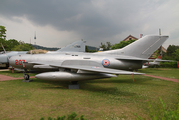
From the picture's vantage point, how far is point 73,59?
27.6 ft

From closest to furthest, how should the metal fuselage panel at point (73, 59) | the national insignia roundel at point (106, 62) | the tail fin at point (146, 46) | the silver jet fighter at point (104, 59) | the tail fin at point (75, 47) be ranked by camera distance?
1. the silver jet fighter at point (104, 59)
2. the metal fuselage panel at point (73, 59)
3. the national insignia roundel at point (106, 62)
4. the tail fin at point (146, 46)
5. the tail fin at point (75, 47)

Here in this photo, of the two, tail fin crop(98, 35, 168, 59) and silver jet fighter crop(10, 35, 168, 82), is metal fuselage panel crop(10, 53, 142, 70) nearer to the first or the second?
silver jet fighter crop(10, 35, 168, 82)

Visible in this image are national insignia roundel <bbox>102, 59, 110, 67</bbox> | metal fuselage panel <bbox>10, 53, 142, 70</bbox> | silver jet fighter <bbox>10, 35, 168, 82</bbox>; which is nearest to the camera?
silver jet fighter <bbox>10, 35, 168, 82</bbox>

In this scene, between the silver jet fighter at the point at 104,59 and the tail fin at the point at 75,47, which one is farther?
the tail fin at the point at 75,47

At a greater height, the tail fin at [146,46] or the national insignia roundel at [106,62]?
A: the tail fin at [146,46]

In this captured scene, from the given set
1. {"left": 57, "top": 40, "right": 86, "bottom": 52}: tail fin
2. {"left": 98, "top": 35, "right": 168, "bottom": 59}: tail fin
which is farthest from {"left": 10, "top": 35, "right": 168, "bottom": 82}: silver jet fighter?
{"left": 57, "top": 40, "right": 86, "bottom": 52}: tail fin

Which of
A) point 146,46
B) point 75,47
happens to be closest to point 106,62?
point 146,46

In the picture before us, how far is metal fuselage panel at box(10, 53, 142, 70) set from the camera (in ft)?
28.5

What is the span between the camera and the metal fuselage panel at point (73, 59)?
8.69 metres

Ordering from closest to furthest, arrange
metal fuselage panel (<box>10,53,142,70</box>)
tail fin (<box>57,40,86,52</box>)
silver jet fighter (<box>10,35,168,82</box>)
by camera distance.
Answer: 1. silver jet fighter (<box>10,35,168,82</box>)
2. metal fuselage panel (<box>10,53,142,70</box>)
3. tail fin (<box>57,40,86,52</box>)

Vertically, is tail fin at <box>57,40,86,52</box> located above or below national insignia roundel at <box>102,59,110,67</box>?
above


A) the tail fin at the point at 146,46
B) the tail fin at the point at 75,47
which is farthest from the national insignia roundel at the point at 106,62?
the tail fin at the point at 75,47

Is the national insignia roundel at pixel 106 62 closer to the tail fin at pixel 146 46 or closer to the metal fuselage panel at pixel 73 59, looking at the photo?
the metal fuselage panel at pixel 73 59

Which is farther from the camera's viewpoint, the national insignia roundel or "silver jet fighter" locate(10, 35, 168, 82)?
the national insignia roundel
